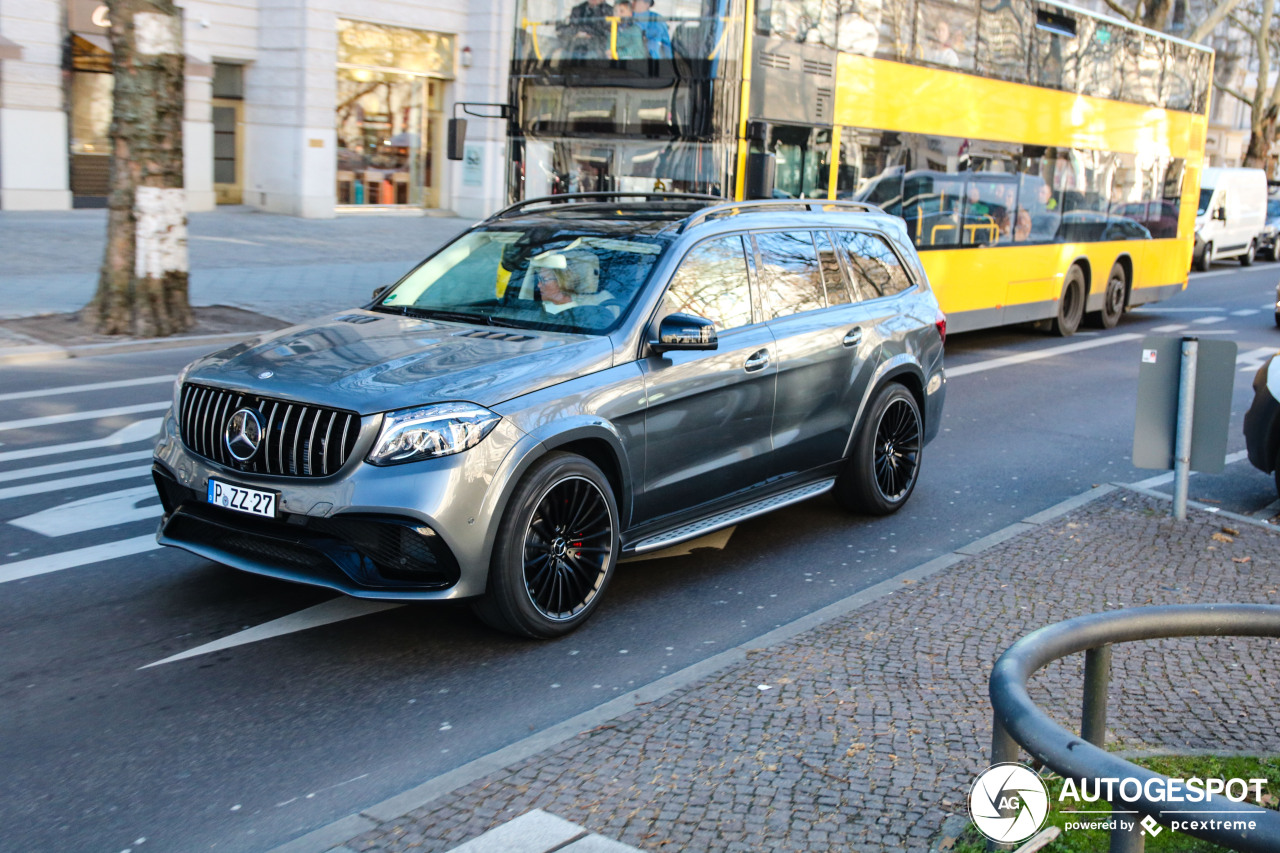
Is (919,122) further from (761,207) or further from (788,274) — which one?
(788,274)

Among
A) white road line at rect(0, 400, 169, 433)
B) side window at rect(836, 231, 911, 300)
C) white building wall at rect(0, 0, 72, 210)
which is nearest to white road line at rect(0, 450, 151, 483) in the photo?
white road line at rect(0, 400, 169, 433)

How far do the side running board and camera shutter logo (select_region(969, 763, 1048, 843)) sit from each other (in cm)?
271

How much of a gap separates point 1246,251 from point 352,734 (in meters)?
33.2

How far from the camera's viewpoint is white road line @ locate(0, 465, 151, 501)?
23.7 ft

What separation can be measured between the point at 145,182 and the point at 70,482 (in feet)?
20.3

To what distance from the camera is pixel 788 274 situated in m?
6.85

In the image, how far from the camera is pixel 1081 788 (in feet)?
7.45

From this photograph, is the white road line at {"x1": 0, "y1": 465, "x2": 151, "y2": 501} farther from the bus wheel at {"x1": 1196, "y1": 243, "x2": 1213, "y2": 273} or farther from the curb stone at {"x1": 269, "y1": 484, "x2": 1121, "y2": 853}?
the bus wheel at {"x1": 1196, "y1": 243, "x2": 1213, "y2": 273}

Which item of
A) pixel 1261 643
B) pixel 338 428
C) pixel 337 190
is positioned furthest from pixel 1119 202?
pixel 337 190

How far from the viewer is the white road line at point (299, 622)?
5.11 m

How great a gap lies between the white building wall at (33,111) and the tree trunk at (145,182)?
1339 cm

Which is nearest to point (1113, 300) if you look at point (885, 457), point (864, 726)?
point (885, 457)

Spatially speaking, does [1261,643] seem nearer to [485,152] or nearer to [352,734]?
[352,734]

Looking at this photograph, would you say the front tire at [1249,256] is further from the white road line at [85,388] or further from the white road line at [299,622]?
the white road line at [299,622]
